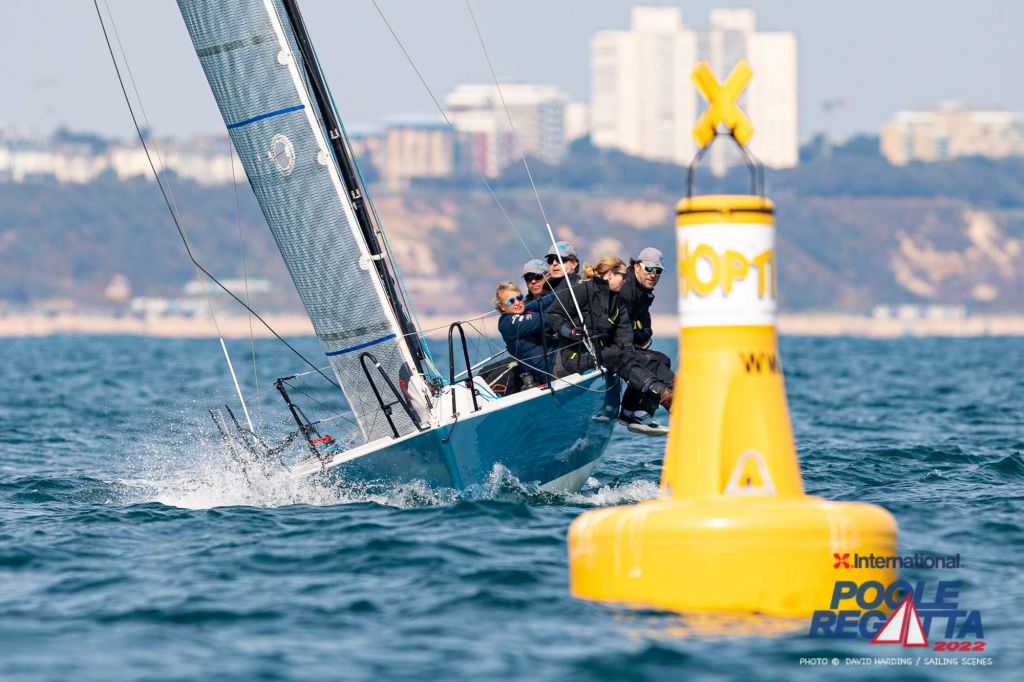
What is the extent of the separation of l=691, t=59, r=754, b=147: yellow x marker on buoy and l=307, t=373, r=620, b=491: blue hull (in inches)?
122

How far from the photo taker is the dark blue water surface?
5.36m

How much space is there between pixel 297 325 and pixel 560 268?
9912 centimetres

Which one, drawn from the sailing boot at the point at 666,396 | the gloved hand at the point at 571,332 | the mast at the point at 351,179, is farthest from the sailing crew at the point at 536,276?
the sailing boot at the point at 666,396

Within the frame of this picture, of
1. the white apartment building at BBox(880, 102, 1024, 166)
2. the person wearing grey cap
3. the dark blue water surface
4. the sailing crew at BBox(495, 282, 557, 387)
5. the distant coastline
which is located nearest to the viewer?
the dark blue water surface

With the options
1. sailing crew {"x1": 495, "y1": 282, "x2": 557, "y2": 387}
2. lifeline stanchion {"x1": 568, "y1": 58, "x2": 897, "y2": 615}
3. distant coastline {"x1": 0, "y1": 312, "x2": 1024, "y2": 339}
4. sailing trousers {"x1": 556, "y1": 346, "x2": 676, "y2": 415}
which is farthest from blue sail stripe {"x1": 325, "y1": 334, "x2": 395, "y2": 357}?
distant coastline {"x1": 0, "y1": 312, "x2": 1024, "y2": 339}

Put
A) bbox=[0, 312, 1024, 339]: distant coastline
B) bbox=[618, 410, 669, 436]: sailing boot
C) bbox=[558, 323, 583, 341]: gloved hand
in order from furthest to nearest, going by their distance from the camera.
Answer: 1. bbox=[0, 312, 1024, 339]: distant coastline
2. bbox=[618, 410, 669, 436]: sailing boot
3. bbox=[558, 323, 583, 341]: gloved hand

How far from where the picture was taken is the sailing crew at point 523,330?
31.6 ft

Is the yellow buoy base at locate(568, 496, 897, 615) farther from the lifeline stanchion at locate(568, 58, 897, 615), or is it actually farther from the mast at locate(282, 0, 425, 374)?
the mast at locate(282, 0, 425, 374)

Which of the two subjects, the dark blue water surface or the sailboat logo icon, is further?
the sailboat logo icon

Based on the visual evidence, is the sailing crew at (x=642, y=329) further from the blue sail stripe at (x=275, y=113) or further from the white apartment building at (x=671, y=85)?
the white apartment building at (x=671, y=85)

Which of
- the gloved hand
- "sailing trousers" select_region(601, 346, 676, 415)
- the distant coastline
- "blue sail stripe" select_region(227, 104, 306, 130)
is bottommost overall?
the distant coastline

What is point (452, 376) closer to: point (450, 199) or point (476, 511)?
point (476, 511)

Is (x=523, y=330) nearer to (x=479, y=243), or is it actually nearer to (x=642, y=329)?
(x=642, y=329)

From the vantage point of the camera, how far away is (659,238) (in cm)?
13288
